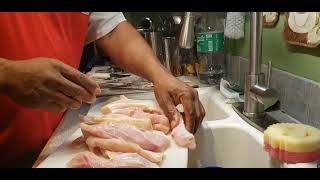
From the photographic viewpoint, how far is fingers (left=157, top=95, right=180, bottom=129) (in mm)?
617

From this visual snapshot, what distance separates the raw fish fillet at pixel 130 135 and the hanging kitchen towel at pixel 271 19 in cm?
38

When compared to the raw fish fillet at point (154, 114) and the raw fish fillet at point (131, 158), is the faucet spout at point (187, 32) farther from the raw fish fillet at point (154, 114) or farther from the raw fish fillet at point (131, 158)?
the raw fish fillet at point (131, 158)

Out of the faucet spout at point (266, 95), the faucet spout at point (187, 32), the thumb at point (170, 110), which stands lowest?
the thumb at point (170, 110)

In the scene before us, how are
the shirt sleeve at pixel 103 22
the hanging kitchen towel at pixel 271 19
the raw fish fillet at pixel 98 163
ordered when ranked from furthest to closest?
the shirt sleeve at pixel 103 22 < the hanging kitchen towel at pixel 271 19 < the raw fish fillet at pixel 98 163

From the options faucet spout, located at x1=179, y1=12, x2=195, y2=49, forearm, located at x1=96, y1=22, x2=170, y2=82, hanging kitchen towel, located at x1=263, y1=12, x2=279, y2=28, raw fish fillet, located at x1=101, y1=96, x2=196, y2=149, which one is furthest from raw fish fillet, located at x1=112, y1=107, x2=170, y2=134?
hanging kitchen towel, located at x1=263, y1=12, x2=279, y2=28

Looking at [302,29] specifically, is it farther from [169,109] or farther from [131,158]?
[131,158]

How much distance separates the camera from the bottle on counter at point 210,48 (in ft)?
3.13

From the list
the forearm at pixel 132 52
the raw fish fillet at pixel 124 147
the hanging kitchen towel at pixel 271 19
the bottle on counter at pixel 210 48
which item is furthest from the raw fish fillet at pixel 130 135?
the bottle on counter at pixel 210 48

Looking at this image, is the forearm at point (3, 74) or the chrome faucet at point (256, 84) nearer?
the forearm at point (3, 74)

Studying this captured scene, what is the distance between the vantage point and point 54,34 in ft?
2.54

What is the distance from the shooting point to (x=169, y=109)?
0.66 metres

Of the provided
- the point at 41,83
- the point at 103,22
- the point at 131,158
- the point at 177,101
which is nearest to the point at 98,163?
the point at 131,158

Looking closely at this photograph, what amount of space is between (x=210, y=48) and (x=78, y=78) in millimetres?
557
